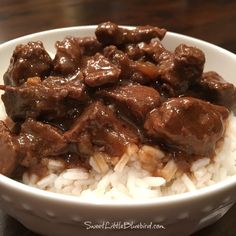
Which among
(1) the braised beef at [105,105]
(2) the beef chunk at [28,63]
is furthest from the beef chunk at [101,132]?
(2) the beef chunk at [28,63]

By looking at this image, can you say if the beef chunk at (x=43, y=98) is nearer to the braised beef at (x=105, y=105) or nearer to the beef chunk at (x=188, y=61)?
the braised beef at (x=105, y=105)

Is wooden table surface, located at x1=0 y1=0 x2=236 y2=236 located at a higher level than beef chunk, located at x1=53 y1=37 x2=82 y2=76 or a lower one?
lower

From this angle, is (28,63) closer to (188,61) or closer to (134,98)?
(134,98)

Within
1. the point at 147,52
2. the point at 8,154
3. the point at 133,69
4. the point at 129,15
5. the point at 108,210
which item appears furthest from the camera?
the point at 129,15

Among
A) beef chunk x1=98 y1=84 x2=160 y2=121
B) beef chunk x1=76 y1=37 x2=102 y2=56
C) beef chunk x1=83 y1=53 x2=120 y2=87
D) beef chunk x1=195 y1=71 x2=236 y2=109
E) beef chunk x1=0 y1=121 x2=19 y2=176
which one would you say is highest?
beef chunk x1=83 y1=53 x2=120 y2=87

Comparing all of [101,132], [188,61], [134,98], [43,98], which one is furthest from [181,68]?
[43,98]

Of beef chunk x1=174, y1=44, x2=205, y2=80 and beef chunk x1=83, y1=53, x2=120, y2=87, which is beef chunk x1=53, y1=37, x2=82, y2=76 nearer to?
beef chunk x1=83, y1=53, x2=120, y2=87

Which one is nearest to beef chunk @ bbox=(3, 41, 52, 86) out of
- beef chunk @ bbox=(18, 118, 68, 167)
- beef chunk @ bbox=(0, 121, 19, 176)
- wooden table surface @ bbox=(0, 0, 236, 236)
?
beef chunk @ bbox=(18, 118, 68, 167)

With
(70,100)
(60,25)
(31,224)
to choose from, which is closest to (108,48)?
(70,100)
